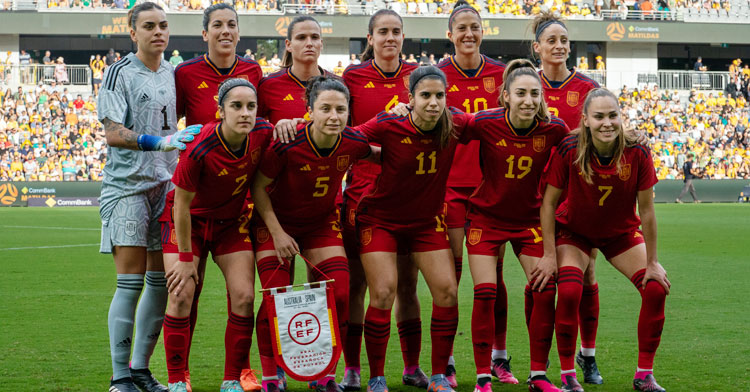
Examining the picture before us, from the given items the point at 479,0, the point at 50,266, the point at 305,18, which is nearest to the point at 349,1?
the point at 479,0

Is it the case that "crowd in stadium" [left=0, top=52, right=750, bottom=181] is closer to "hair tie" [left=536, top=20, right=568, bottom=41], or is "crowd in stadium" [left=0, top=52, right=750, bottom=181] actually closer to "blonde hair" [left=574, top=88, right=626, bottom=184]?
"hair tie" [left=536, top=20, right=568, bottom=41]

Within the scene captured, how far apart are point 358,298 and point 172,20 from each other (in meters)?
31.6

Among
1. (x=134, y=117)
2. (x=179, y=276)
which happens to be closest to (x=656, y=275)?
(x=179, y=276)

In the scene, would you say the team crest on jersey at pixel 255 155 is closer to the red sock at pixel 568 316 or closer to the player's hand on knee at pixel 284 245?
the player's hand on knee at pixel 284 245

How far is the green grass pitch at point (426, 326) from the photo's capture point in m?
5.41

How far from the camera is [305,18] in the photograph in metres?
5.70

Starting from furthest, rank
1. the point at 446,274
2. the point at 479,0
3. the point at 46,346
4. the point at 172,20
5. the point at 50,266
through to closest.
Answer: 1. the point at 479,0
2. the point at 172,20
3. the point at 50,266
4. the point at 46,346
5. the point at 446,274

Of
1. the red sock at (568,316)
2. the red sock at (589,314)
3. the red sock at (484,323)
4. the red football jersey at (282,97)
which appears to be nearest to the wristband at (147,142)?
the red football jersey at (282,97)

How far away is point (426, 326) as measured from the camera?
285 inches

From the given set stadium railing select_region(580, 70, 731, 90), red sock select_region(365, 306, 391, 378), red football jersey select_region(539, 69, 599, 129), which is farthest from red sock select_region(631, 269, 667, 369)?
stadium railing select_region(580, 70, 731, 90)

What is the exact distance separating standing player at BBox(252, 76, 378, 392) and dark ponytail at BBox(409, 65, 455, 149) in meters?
0.43

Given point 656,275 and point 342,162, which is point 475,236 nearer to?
point 342,162

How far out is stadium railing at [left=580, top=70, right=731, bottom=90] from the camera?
35438 mm

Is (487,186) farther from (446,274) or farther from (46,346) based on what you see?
(46,346)
